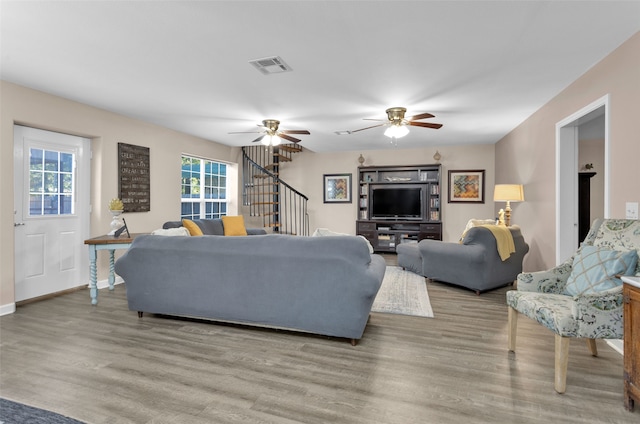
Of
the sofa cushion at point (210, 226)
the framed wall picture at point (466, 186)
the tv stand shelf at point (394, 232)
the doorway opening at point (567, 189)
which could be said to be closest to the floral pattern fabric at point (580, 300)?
the doorway opening at point (567, 189)

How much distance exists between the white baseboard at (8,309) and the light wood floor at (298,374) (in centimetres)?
27

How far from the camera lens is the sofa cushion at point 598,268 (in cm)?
210

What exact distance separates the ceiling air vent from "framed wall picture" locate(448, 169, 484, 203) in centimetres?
526

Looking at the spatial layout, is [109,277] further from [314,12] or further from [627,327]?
[627,327]

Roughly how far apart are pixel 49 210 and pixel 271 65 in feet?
10.8

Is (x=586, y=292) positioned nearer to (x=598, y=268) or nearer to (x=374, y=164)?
(x=598, y=268)

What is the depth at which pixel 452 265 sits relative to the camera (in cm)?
440

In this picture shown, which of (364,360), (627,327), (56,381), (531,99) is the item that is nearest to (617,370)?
(627,327)

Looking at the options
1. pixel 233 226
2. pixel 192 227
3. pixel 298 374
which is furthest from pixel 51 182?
pixel 298 374

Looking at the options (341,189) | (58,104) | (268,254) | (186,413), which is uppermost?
(58,104)

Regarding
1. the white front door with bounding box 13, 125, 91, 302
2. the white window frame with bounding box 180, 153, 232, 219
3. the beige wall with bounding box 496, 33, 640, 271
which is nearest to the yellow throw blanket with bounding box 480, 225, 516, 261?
the beige wall with bounding box 496, 33, 640, 271

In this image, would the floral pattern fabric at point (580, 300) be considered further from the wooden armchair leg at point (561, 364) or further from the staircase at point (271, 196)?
the staircase at point (271, 196)

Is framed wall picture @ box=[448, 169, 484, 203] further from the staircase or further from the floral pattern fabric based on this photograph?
the floral pattern fabric

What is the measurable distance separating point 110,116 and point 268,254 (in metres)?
3.48
